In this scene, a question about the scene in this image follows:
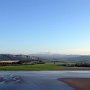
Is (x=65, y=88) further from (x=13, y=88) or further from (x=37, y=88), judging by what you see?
(x=13, y=88)

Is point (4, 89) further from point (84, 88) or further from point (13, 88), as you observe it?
point (84, 88)

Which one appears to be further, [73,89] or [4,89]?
[73,89]

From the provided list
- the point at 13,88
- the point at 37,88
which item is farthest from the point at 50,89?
the point at 13,88

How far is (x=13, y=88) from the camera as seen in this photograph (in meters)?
31.0

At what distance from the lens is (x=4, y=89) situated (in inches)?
1179

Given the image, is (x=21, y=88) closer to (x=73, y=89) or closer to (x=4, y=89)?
(x=4, y=89)

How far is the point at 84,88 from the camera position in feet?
107

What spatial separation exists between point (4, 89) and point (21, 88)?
1965mm

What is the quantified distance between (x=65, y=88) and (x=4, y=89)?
629 cm

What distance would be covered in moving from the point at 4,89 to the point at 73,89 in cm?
686

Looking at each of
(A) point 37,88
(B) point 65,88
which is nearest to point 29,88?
(A) point 37,88

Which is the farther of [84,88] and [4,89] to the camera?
[84,88]

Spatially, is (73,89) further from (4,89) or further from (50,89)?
(4,89)

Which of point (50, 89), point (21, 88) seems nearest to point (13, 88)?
point (21, 88)
